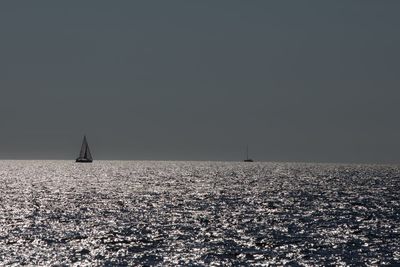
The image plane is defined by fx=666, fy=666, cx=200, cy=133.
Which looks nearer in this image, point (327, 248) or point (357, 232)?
point (327, 248)

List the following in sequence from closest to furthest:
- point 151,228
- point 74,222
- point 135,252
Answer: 1. point 135,252
2. point 151,228
3. point 74,222

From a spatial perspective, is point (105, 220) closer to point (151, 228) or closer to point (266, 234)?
point (151, 228)

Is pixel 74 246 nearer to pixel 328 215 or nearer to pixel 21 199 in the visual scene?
pixel 328 215

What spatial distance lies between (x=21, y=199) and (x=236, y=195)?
50.4 meters

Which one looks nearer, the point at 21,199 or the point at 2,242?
the point at 2,242

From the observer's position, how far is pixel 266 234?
83062 millimetres

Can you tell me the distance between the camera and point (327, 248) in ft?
235

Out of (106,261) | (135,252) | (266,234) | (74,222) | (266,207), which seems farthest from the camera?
(266,207)

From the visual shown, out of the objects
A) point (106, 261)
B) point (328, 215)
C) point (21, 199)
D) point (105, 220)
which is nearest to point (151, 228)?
point (105, 220)

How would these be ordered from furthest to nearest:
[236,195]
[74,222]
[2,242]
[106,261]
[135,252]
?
1. [236,195]
2. [74,222]
3. [2,242]
4. [135,252]
5. [106,261]

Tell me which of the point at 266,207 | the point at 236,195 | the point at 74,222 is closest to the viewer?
the point at 74,222

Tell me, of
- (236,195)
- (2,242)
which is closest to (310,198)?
(236,195)

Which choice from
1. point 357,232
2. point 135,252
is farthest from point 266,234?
point 135,252

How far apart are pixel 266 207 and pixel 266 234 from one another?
41788 millimetres
